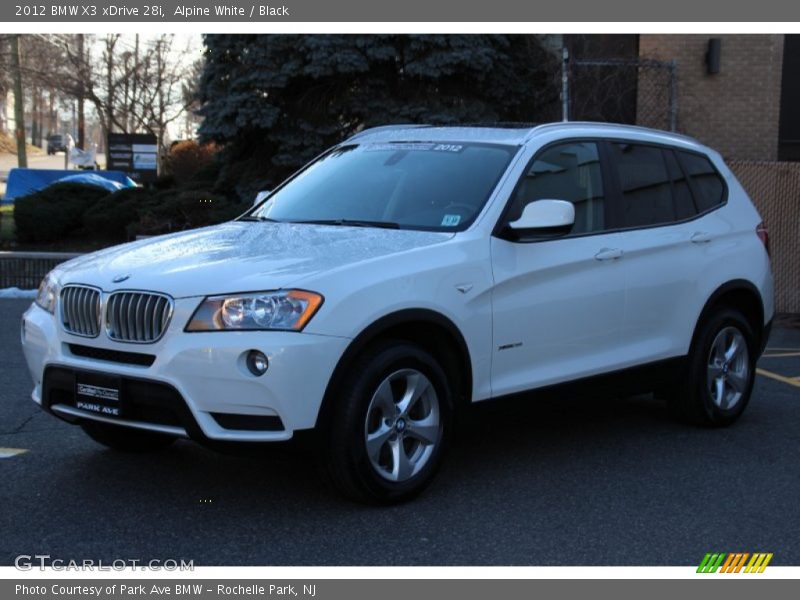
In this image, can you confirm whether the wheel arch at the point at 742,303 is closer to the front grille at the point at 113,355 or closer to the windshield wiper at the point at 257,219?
the windshield wiper at the point at 257,219

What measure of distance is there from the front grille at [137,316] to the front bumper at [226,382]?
4cm

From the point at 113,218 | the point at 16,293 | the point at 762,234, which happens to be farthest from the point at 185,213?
the point at 762,234

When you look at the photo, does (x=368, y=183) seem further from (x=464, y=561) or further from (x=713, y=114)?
(x=713, y=114)

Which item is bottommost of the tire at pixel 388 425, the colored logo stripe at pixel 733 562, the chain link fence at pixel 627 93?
the colored logo stripe at pixel 733 562

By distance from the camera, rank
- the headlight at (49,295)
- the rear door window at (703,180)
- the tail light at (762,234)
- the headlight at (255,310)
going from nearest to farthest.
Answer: the headlight at (255,310) < the headlight at (49,295) < the rear door window at (703,180) < the tail light at (762,234)

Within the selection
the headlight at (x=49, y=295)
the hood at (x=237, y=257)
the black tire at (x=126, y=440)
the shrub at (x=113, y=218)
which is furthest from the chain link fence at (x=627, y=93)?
the headlight at (x=49, y=295)

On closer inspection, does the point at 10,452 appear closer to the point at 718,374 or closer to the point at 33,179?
the point at 718,374

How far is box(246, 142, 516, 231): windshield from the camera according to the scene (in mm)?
5512

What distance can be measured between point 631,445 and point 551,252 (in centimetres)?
149

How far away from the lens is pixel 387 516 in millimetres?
4797

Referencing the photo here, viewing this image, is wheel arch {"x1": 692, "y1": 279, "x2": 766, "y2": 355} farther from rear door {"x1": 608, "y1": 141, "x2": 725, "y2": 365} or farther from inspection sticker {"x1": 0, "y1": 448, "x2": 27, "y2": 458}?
inspection sticker {"x1": 0, "y1": 448, "x2": 27, "y2": 458}

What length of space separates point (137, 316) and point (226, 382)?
558 millimetres

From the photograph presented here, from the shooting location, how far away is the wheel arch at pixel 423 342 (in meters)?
4.53

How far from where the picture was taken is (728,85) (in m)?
17.3
